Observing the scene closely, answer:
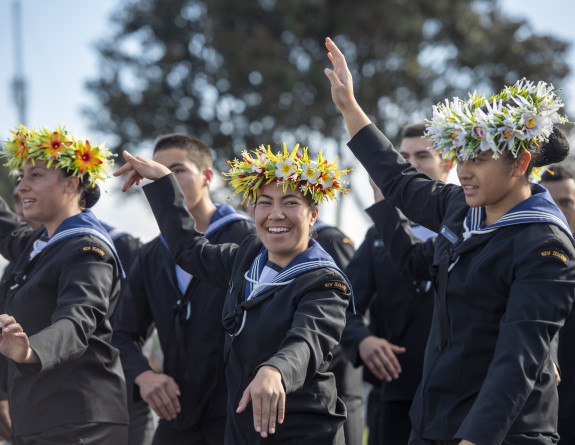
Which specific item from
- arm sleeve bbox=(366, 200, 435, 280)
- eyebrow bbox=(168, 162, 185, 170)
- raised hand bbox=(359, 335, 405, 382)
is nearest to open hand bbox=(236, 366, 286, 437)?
arm sleeve bbox=(366, 200, 435, 280)

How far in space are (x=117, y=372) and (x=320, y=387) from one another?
1525 mm

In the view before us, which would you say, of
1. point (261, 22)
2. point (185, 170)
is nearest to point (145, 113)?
point (261, 22)

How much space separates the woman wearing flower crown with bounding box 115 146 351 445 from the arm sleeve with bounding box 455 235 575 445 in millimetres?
789

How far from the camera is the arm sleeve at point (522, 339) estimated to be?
9.67 ft

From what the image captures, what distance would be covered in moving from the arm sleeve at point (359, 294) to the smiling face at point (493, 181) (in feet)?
7.67

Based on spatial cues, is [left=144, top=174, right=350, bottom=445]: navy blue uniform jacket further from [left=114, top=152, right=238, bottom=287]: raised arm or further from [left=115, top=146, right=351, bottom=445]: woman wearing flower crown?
[left=114, top=152, right=238, bottom=287]: raised arm

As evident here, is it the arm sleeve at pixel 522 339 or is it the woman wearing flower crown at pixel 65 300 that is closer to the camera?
the arm sleeve at pixel 522 339

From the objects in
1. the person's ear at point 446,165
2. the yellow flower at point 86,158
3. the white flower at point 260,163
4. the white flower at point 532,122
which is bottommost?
the white flower at point 532,122

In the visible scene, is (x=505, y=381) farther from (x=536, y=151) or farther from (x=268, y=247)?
(x=268, y=247)

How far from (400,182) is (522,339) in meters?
1.16

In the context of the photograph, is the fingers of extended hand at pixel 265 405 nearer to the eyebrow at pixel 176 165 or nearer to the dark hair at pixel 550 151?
the dark hair at pixel 550 151

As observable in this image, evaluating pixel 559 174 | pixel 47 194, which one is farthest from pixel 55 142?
pixel 559 174

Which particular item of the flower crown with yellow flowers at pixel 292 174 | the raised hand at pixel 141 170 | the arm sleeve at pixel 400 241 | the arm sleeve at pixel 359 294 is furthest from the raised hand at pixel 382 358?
the raised hand at pixel 141 170

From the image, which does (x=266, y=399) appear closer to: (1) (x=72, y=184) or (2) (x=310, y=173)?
(2) (x=310, y=173)
